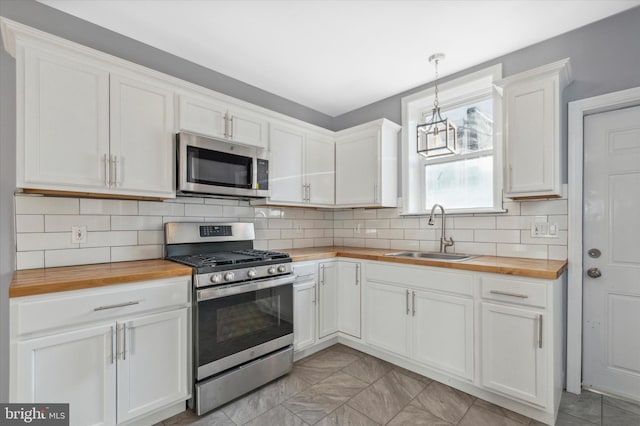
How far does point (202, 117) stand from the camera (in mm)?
2340

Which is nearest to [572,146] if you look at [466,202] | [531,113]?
[531,113]

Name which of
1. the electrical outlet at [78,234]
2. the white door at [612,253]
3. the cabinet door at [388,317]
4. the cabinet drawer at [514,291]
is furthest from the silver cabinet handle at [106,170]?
the white door at [612,253]

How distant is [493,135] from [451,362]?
74.2 inches

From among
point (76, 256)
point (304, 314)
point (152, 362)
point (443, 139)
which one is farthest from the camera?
point (304, 314)

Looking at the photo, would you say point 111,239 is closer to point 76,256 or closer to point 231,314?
point 76,256

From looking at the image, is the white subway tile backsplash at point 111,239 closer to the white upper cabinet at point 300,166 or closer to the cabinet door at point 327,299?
the white upper cabinet at point 300,166

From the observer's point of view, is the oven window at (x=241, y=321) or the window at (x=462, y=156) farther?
the window at (x=462, y=156)

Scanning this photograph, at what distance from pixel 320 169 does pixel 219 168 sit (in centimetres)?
122

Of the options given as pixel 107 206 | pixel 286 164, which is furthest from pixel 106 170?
pixel 286 164

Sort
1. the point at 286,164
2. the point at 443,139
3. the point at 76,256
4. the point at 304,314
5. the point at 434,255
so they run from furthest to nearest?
the point at 286,164 → the point at 434,255 → the point at 304,314 → the point at 443,139 → the point at 76,256

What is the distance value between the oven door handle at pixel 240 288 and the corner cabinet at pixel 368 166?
1.19 meters

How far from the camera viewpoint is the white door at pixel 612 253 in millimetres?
2072

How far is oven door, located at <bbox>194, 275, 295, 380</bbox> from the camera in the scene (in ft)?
6.38

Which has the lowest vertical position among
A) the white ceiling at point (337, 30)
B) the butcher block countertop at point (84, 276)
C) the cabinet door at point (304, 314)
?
the cabinet door at point (304, 314)
